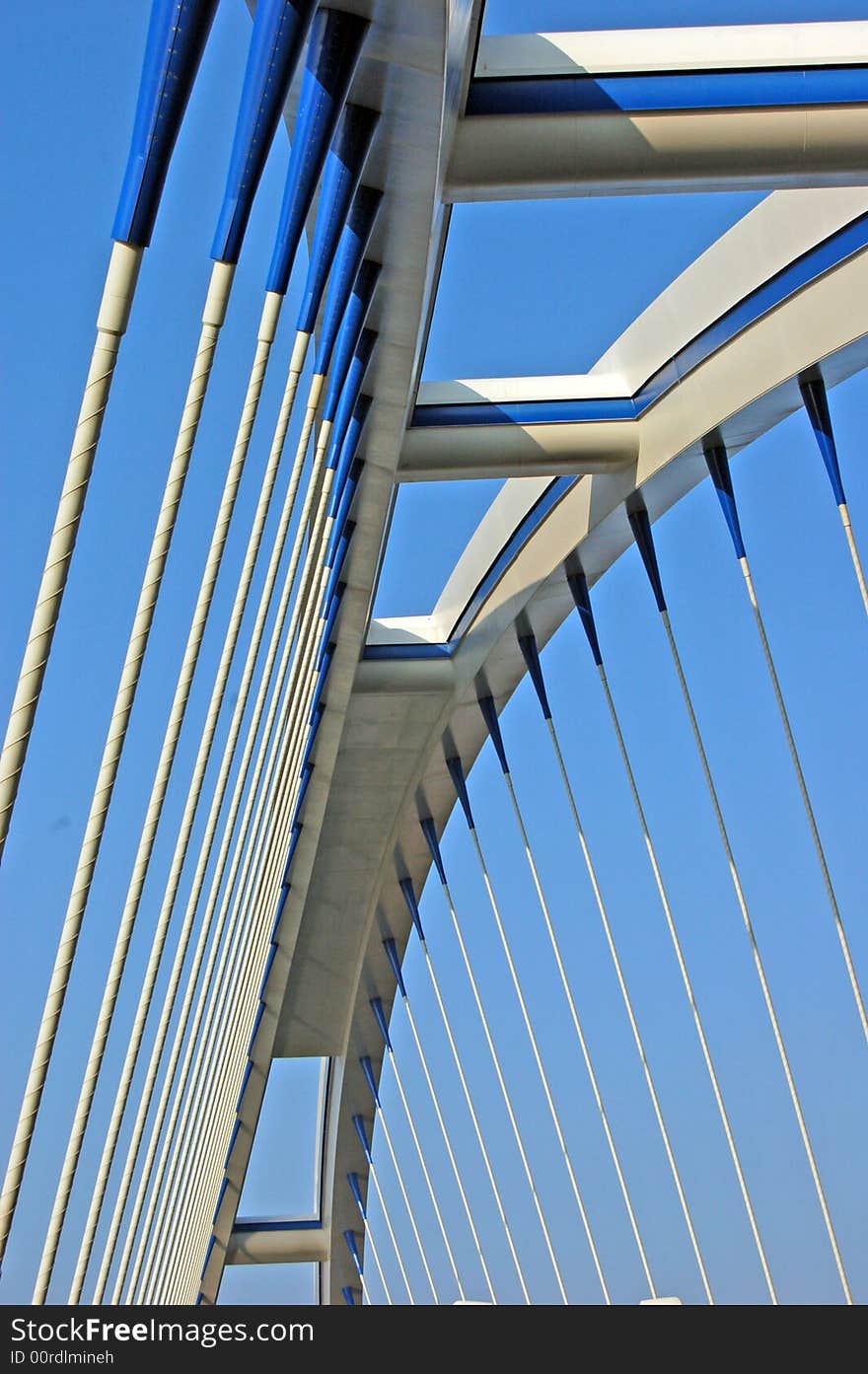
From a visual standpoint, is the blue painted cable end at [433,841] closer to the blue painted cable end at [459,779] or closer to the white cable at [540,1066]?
the blue painted cable end at [459,779]

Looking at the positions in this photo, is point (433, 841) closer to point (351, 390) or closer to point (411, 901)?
point (411, 901)

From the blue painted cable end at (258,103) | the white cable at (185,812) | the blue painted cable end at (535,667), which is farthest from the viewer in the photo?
the blue painted cable end at (535,667)

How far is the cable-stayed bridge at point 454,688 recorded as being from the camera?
643 centimetres

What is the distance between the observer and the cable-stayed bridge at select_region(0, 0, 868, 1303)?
643 cm

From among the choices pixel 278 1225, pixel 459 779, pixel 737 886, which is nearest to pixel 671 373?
pixel 737 886

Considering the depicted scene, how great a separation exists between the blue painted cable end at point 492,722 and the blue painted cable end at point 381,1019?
829 centimetres

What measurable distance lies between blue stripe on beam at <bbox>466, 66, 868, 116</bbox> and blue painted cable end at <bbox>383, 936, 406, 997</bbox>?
17.3m

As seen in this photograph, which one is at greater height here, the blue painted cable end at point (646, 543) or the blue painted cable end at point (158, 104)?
the blue painted cable end at point (646, 543)

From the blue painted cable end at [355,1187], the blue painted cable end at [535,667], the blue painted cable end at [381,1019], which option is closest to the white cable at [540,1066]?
the blue painted cable end at [535,667]

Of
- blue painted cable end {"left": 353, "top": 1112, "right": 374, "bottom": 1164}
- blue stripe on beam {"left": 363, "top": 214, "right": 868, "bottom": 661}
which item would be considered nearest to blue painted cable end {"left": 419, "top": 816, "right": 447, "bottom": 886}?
blue stripe on beam {"left": 363, "top": 214, "right": 868, "bottom": 661}

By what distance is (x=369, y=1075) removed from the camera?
86.8 feet

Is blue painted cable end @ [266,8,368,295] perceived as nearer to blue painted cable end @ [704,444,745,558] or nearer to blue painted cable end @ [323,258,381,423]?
blue painted cable end @ [323,258,381,423]

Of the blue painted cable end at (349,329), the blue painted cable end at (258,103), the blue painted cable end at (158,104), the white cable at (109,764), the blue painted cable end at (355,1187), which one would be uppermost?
the blue painted cable end at (355,1187)

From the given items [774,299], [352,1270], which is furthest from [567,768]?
[352,1270]
